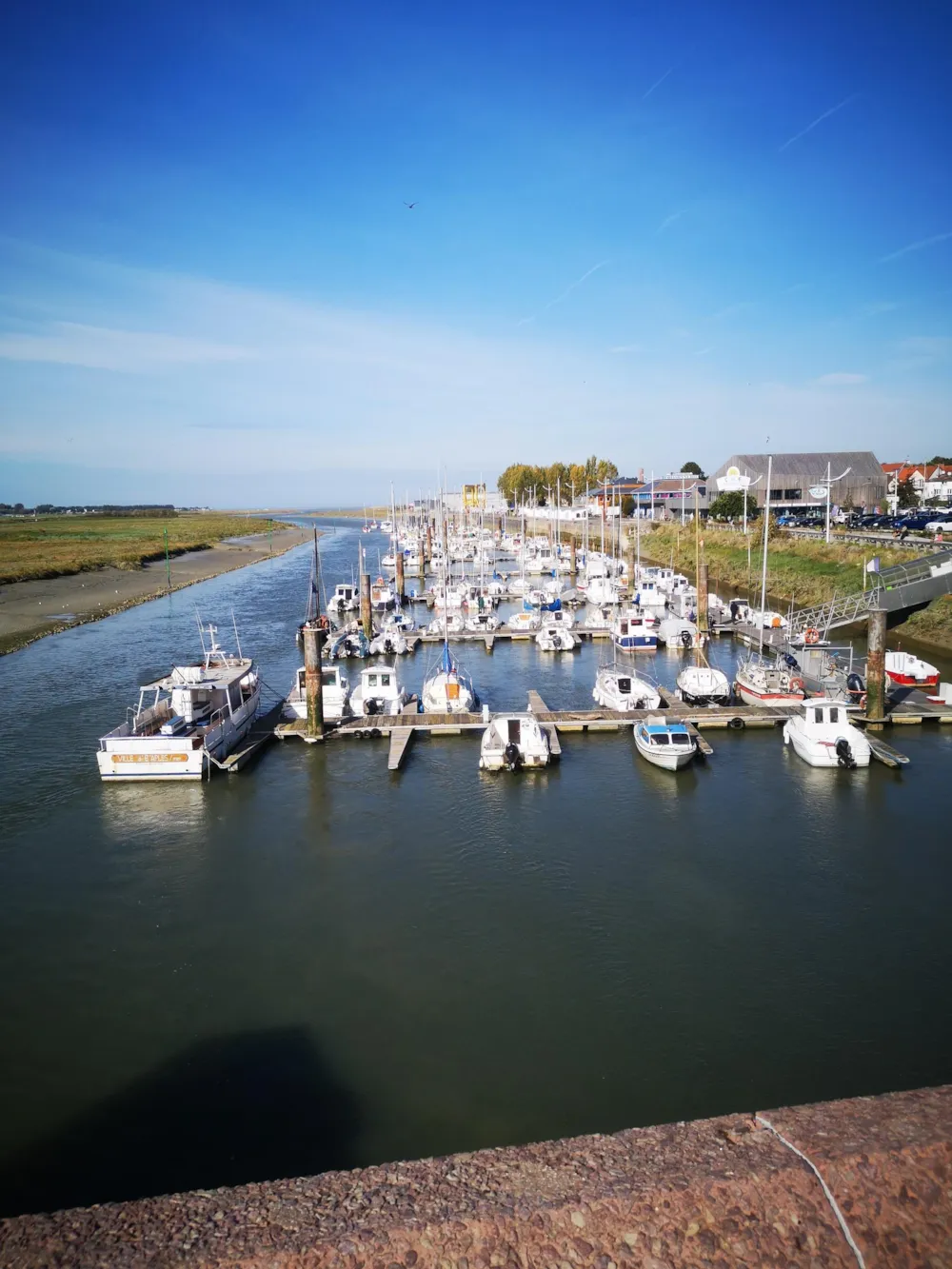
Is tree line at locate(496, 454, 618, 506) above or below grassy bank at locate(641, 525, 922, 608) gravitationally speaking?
above

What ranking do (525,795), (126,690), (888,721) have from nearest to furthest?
1. (525,795)
2. (888,721)
3. (126,690)

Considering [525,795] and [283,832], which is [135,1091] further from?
[525,795]

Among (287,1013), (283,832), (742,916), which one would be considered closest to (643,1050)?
(742,916)

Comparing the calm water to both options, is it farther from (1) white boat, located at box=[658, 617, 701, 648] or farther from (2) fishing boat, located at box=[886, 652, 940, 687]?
(1) white boat, located at box=[658, 617, 701, 648]

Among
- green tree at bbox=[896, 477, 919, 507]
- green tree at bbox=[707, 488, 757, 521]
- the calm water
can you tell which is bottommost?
the calm water

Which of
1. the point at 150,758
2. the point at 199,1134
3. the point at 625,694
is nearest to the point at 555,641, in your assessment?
the point at 625,694

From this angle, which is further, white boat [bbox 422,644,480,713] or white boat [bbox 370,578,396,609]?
white boat [bbox 370,578,396,609]

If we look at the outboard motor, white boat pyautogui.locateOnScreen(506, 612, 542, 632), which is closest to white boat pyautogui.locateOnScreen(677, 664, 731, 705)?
the outboard motor
